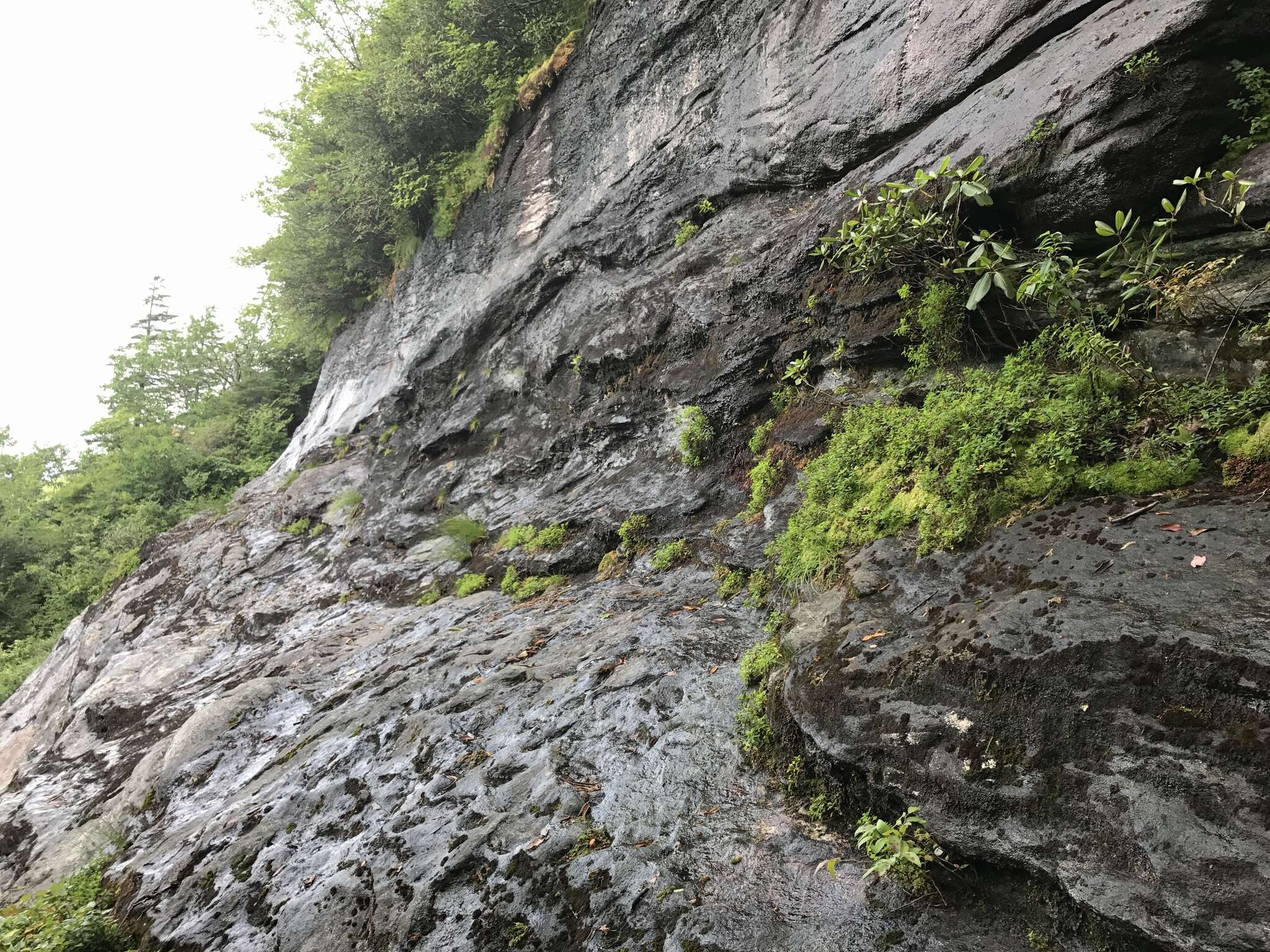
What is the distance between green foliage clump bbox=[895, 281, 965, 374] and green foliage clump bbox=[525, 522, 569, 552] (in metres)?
4.91

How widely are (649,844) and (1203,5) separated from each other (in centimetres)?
670

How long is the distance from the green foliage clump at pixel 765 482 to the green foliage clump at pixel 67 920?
633 centimetres

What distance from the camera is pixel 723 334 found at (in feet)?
26.3

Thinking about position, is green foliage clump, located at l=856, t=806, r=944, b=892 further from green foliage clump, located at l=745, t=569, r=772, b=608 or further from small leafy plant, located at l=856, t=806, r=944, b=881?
green foliage clump, located at l=745, t=569, r=772, b=608

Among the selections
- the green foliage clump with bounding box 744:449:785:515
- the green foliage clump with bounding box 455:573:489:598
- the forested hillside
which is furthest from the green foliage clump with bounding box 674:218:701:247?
the forested hillside

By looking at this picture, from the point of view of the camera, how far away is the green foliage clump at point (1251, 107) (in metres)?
4.19

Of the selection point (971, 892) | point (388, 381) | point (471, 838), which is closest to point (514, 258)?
point (388, 381)

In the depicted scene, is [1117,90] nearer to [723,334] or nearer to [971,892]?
[723,334]

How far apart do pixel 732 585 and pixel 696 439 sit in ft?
7.75

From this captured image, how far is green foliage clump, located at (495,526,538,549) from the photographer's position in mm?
8977

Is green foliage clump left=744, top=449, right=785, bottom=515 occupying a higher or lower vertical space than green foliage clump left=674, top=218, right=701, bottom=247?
lower

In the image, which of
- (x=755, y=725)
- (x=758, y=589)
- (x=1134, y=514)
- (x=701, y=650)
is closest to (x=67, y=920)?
(x=701, y=650)

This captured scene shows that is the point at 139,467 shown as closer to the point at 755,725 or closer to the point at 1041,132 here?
the point at 755,725

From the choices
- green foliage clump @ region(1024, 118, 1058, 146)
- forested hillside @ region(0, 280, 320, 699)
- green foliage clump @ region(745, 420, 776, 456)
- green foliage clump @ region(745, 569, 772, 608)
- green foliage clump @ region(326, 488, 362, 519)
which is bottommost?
green foliage clump @ region(745, 569, 772, 608)
